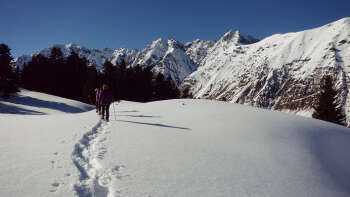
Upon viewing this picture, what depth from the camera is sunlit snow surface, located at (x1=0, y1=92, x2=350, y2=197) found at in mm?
4219

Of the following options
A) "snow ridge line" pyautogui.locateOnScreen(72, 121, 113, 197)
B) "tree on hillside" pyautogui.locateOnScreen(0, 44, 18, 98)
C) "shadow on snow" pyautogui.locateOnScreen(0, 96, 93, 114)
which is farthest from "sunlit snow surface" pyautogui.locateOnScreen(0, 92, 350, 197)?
"tree on hillside" pyautogui.locateOnScreen(0, 44, 18, 98)

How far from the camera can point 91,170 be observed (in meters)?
4.93

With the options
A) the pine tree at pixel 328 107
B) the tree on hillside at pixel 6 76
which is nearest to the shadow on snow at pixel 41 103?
the tree on hillside at pixel 6 76

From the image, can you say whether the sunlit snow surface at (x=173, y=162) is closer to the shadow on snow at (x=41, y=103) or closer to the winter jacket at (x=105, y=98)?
the winter jacket at (x=105, y=98)

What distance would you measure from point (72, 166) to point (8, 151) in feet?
7.26

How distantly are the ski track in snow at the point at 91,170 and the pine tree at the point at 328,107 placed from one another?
3861 centimetres

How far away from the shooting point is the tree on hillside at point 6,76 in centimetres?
3034

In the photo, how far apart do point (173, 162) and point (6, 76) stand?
37.7 metres

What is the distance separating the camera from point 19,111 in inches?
944

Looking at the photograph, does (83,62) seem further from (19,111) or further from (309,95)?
(309,95)

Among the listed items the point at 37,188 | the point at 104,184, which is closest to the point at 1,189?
the point at 37,188

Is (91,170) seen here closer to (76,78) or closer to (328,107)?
(328,107)

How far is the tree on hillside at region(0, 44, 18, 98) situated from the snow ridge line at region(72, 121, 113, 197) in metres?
32.1

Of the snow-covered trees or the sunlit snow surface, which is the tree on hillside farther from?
the sunlit snow surface
